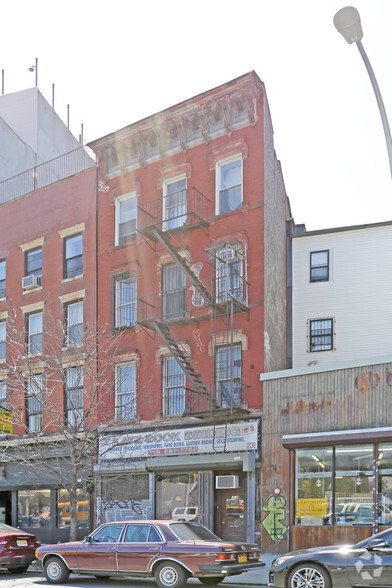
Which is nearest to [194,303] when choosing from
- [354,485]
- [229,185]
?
[229,185]

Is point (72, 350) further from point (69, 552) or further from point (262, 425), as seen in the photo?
point (69, 552)

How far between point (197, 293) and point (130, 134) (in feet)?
23.4

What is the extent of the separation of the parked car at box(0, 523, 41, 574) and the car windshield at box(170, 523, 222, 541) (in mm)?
5528

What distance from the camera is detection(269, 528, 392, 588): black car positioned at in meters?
12.7

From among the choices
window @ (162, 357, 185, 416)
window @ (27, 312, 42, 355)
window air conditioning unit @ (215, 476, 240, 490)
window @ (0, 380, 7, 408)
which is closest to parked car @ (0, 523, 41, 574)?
window air conditioning unit @ (215, 476, 240, 490)

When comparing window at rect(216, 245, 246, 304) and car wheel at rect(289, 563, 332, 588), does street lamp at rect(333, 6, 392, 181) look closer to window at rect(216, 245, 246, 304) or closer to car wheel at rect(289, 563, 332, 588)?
car wheel at rect(289, 563, 332, 588)

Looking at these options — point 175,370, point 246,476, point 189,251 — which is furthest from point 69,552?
point 189,251

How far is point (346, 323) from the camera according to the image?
26.5m

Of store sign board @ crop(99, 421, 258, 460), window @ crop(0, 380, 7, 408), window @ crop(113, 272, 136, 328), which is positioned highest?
window @ crop(113, 272, 136, 328)

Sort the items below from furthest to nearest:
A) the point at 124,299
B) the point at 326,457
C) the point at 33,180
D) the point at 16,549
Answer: the point at 33,180
the point at 124,299
the point at 326,457
the point at 16,549

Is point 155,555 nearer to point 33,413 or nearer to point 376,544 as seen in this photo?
point 376,544

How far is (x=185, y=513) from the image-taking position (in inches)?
949

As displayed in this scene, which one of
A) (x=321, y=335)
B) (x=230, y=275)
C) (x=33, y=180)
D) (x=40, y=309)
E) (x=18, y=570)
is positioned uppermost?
(x=33, y=180)

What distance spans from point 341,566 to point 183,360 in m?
12.5
